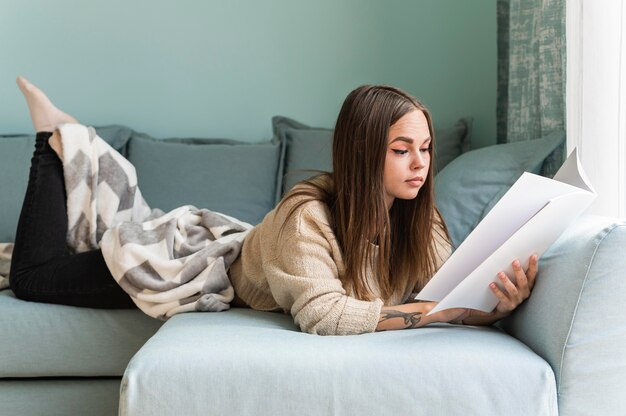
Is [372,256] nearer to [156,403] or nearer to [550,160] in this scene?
[156,403]

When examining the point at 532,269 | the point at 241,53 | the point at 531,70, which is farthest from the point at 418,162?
the point at 241,53

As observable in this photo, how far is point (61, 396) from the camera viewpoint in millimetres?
2033

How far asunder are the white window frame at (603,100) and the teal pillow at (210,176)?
1132 mm

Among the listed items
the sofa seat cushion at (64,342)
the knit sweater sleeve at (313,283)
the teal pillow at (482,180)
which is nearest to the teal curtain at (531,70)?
the teal pillow at (482,180)

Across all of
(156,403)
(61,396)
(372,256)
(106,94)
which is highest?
(106,94)

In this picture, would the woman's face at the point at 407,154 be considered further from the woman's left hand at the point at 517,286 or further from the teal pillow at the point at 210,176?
the teal pillow at the point at 210,176

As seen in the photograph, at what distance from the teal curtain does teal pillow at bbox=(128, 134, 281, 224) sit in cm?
78

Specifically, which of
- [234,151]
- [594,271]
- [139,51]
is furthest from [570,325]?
[139,51]

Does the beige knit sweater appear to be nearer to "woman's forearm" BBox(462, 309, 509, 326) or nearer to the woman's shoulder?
the woman's shoulder

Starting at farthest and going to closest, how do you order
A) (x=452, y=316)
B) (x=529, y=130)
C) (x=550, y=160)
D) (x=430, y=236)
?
1. (x=529, y=130)
2. (x=550, y=160)
3. (x=430, y=236)
4. (x=452, y=316)

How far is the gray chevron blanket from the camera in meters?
1.99

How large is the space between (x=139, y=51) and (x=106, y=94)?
20cm

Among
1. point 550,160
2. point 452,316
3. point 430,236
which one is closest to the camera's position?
point 452,316

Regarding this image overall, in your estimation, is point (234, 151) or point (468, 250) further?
point (234, 151)
